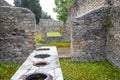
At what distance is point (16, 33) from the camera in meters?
9.02

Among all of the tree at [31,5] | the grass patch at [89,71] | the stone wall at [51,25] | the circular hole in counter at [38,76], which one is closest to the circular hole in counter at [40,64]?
the circular hole in counter at [38,76]

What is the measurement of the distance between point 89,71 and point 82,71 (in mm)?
268

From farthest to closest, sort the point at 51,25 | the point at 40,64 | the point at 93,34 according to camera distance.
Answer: the point at 51,25 → the point at 93,34 → the point at 40,64

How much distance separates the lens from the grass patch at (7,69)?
7034 millimetres

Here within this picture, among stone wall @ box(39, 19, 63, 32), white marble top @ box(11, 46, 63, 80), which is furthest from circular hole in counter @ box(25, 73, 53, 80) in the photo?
stone wall @ box(39, 19, 63, 32)

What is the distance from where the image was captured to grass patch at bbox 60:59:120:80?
22.0 ft

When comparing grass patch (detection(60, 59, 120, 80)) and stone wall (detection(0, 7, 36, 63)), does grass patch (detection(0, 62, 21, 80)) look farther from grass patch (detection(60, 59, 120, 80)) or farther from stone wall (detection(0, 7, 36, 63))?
grass patch (detection(60, 59, 120, 80))

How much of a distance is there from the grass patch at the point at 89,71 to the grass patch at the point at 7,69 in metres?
2.01

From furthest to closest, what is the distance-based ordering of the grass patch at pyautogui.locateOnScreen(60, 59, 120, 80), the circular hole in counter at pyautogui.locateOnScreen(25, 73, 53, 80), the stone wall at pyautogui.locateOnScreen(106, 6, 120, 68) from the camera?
the stone wall at pyautogui.locateOnScreen(106, 6, 120, 68) < the grass patch at pyautogui.locateOnScreen(60, 59, 120, 80) < the circular hole in counter at pyautogui.locateOnScreen(25, 73, 53, 80)

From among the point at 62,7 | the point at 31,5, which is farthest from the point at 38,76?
the point at 31,5

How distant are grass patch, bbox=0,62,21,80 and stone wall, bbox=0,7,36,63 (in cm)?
41

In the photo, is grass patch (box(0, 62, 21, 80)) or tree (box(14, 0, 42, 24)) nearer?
grass patch (box(0, 62, 21, 80))

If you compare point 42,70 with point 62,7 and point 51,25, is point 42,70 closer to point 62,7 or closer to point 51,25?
point 62,7

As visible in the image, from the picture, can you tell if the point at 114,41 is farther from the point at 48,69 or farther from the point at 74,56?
the point at 48,69
